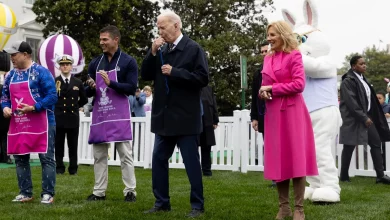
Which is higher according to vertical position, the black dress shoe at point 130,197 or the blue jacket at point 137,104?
the blue jacket at point 137,104

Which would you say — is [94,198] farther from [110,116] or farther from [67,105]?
[67,105]

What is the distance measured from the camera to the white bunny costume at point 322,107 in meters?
6.64

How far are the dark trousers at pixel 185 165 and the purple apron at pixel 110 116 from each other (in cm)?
88

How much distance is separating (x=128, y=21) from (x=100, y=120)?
26529 millimetres

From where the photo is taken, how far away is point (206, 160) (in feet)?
35.3

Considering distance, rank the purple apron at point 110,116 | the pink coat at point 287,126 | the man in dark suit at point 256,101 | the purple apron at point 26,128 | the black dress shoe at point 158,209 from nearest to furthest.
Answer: the pink coat at point 287,126, the black dress shoe at point 158,209, the purple apron at point 26,128, the purple apron at point 110,116, the man in dark suit at point 256,101

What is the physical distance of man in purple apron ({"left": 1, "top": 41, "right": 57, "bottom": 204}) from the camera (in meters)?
6.42

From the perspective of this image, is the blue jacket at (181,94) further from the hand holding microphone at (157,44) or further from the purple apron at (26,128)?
the purple apron at (26,128)

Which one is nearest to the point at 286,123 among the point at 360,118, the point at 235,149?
the point at 360,118

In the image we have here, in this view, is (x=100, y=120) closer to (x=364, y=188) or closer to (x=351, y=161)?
(x=364, y=188)

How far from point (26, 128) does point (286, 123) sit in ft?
9.59

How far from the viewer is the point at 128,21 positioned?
1289 inches

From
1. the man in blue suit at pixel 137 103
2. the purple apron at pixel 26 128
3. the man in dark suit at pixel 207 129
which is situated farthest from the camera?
the man in blue suit at pixel 137 103

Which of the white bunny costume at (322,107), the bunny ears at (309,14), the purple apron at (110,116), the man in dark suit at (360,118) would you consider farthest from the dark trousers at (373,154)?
the purple apron at (110,116)
